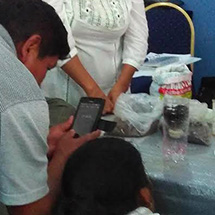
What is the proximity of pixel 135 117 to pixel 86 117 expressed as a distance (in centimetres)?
15

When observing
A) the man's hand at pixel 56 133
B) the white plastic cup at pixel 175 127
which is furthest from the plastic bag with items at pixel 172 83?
the man's hand at pixel 56 133

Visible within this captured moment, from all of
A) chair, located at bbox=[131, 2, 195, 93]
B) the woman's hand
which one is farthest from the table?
chair, located at bbox=[131, 2, 195, 93]

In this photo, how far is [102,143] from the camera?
96 centimetres

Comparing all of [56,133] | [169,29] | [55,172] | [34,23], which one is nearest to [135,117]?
[56,133]

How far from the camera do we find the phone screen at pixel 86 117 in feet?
4.00

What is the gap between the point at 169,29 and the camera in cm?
254

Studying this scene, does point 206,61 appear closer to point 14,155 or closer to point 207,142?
point 207,142

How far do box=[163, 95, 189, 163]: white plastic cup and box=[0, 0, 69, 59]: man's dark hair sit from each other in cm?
39

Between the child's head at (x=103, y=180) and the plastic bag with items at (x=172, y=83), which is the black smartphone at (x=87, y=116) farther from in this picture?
the plastic bag with items at (x=172, y=83)

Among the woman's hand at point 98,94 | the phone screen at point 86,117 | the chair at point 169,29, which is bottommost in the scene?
the chair at point 169,29

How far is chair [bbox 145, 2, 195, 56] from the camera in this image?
2.52 m

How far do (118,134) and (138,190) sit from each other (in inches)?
14.1

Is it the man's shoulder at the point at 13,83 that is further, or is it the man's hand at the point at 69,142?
the man's hand at the point at 69,142

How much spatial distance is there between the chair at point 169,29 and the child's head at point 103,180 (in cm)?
168
